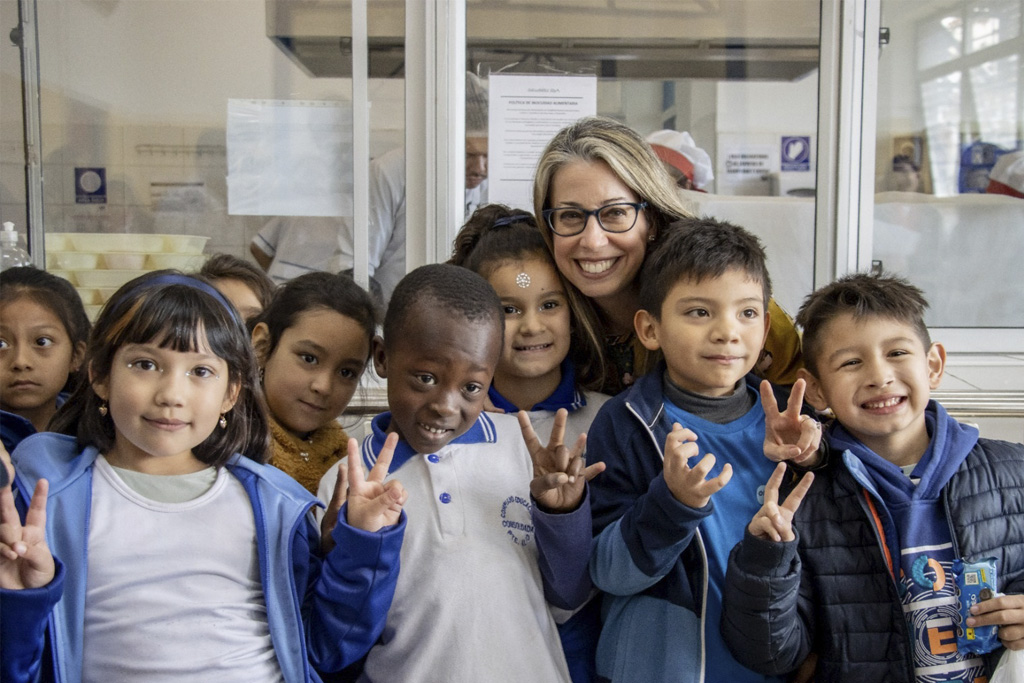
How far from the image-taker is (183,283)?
1.46m

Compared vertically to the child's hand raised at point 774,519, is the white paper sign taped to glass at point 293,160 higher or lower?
higher

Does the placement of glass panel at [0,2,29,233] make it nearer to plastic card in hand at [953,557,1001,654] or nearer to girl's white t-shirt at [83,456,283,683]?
girl's white t-shirt at [83,456,283,683]

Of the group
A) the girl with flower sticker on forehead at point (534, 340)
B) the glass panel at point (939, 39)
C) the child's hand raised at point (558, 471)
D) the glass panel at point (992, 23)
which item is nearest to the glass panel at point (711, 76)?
the glass panel at point (939, 39)

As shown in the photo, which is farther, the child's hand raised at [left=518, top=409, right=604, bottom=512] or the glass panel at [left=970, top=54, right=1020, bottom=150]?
the glass panel at [left=970, top=54, right=1020, bottom=150]

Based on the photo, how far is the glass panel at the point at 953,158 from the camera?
327cm

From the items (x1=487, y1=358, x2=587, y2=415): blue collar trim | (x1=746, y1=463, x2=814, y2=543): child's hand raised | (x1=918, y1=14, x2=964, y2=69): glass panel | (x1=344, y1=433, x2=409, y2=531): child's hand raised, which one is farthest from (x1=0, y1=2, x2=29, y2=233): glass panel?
(x1=918, y1=14, x2=964, y2=69): glass panel

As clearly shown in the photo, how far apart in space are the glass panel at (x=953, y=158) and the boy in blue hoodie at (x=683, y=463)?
1812mm

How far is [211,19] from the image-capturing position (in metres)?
3.20

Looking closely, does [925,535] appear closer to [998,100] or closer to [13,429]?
[13,429]

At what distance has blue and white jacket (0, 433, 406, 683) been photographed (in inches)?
49.3

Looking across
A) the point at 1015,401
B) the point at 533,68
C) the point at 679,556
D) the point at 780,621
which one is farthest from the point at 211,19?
the point at 1015,401

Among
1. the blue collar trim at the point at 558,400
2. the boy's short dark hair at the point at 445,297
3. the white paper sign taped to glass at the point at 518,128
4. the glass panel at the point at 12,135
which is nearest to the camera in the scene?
the boy's short dark hair at the point at 445,297

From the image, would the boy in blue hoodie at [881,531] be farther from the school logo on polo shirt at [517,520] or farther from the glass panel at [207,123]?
the glass panel at [207,123]

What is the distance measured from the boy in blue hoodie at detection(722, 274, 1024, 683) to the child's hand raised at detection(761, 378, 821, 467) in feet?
0.26
